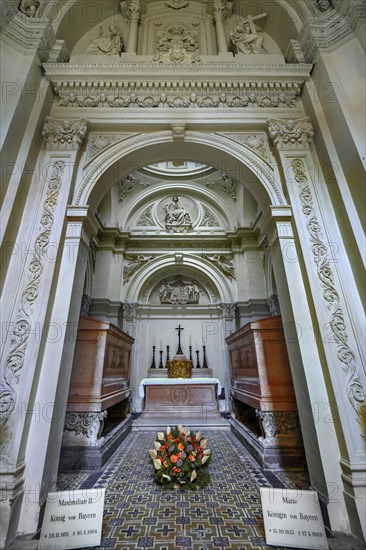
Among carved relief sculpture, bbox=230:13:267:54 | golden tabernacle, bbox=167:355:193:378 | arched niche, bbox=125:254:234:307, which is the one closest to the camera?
carved relief sculpture, bbox=230:13:267:54

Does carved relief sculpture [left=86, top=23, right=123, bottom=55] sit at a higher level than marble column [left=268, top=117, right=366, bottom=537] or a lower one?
higher

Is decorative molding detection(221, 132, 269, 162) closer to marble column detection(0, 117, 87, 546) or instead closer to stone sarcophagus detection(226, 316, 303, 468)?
marble column detection(0, 117, 87, 546)

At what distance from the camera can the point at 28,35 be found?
319 cm

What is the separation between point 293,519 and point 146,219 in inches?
319

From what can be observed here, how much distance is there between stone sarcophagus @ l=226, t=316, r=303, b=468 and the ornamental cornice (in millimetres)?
4931

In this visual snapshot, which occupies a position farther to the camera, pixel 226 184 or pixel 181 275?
pixel 181 275

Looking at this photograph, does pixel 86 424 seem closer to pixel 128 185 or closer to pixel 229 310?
pixel 229 310

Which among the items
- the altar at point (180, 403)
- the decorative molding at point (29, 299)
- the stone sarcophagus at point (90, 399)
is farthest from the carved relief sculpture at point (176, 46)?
the altar at point (180, 403)

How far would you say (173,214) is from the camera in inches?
340

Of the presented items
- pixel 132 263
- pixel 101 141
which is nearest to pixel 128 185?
pixel 132 263

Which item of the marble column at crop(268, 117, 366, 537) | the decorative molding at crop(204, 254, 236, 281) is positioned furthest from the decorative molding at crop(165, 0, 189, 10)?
the decorative molding at crop(204, 254, 236, 281)

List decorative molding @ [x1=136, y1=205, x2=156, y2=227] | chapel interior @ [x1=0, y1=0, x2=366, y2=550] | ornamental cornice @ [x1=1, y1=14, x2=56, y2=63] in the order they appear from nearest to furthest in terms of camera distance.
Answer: chapel interior @ [x1=0, y1=0, x2=366, y2=550], ornamental cornice @ [x1=1, y1=14, x2=56, y2=63], decorative molding @ [x1=136, y1=205, x2=156, y2=227]

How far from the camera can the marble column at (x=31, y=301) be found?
2020 mm

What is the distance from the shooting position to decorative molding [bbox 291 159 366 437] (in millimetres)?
2163
